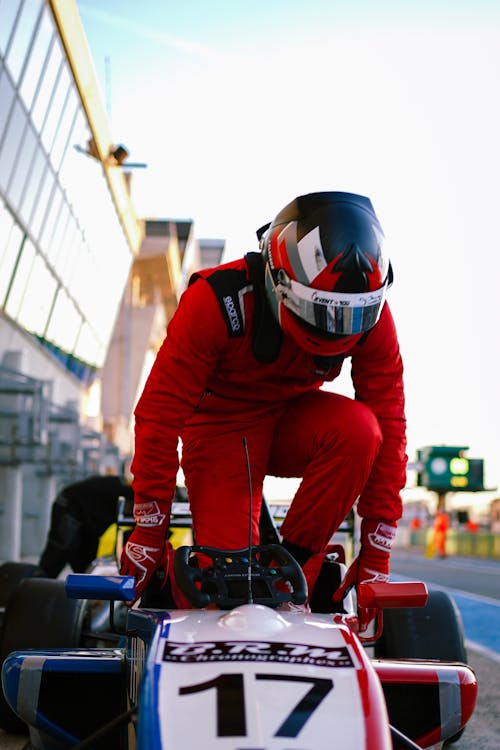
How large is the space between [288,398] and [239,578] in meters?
1.06

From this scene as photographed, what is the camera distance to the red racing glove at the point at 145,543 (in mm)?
3352

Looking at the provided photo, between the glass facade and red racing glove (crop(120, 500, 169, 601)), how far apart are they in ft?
37.5

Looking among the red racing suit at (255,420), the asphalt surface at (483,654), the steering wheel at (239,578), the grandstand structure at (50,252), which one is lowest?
the asphalt surface at (483,654)

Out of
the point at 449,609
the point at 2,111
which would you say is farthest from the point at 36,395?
the point at 449,609

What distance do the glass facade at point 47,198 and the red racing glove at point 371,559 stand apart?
1152 cm

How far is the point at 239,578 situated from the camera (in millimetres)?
2771

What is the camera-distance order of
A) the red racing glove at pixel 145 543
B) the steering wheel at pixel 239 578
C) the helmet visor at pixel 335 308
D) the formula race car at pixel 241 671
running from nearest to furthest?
the formula race car at pixel 241 671 < the steering wheel at pixel 239 578 < the helmet visor at pixel 335 308 < the red racing glove at pixel 145 543

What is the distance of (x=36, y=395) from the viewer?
14680mm

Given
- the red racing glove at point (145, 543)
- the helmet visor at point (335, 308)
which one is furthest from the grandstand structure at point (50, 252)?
the helmet visor at point (335, 308)

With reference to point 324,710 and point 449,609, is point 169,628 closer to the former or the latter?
point 324,710

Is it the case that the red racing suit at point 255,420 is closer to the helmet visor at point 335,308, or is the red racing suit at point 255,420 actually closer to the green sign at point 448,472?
the helmet visor at point 335,308

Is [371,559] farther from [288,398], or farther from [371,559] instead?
[288,398]

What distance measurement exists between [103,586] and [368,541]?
1207 mm

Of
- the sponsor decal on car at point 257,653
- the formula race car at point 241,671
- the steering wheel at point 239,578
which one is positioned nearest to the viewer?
the formula race car at point 241,671
